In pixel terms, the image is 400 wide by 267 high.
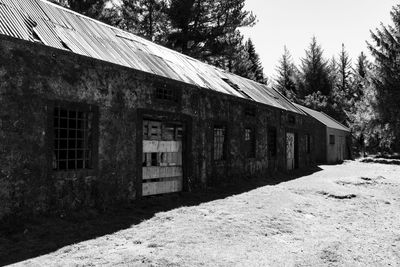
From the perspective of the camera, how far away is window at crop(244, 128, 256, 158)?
17.3 m

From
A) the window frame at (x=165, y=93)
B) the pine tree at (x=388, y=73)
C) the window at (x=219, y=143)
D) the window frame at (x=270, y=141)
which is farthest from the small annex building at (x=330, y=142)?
the window frame at (x=165, y=93)

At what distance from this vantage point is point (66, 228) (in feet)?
24.6

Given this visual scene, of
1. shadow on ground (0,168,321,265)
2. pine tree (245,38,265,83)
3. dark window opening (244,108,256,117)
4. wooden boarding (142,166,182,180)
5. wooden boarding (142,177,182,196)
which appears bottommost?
shadow on ground (0,168,321,265)

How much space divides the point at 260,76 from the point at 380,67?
76.7 ft

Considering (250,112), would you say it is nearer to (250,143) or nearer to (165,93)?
(250,143)

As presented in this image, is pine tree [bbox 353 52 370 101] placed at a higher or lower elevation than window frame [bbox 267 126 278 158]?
higher

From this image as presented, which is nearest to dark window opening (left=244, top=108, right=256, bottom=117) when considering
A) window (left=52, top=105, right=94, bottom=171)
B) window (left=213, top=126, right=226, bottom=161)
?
window (left=213, top=126, right=226, bottom=161)

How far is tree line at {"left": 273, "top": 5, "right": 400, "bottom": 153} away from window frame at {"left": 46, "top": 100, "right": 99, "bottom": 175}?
29.5m

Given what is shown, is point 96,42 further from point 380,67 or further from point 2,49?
point 380,67

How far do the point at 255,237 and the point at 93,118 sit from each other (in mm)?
4836

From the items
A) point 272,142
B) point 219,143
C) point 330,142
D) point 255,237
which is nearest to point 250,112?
point 219,143

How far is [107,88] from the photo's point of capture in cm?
956

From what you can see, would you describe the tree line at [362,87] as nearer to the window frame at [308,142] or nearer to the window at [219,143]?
the window frame at [308,142]

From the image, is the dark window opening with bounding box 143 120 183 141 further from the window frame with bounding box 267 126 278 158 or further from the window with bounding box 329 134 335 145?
the window with bounding box 329 134 335 145
